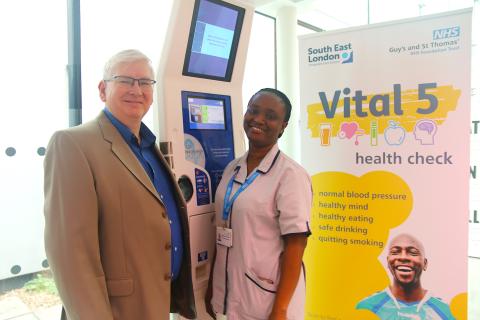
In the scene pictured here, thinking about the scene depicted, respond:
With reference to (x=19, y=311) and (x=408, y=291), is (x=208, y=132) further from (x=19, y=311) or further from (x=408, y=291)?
(x=19, y=311)

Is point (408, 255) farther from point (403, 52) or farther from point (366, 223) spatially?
point (403, 52)

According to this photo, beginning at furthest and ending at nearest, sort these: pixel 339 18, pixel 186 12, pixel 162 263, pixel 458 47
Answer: pixel 339 18, pixel 458 47, pixel 186 12, pixel 162 263

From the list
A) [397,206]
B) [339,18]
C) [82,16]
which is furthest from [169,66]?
[339,18]

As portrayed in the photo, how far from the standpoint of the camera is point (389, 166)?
7.12 ft

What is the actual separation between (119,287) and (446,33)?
6.53 ft

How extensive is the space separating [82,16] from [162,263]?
1697mm

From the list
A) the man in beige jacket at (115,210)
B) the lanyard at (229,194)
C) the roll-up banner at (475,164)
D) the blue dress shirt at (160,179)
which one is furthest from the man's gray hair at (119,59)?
the roll-up banner at (475,164)

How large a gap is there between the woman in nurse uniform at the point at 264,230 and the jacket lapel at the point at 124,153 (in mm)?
458

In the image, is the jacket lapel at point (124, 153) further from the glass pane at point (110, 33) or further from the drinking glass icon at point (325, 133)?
the drinking glass icon at point (325, 133)

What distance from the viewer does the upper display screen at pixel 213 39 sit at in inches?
73.7

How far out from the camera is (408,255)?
215cm

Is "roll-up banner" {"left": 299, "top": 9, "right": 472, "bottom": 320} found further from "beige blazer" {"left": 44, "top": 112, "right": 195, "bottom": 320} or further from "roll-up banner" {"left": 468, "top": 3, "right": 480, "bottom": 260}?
Result: "roll-up banner" {"left": 468, "top": 3, "right": 480, "bottom": 260}

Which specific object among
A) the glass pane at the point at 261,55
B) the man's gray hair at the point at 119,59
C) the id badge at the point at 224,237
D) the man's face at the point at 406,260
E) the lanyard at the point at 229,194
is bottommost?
the man's face at the point at 406,260

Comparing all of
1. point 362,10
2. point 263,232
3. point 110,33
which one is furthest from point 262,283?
point 362,10
